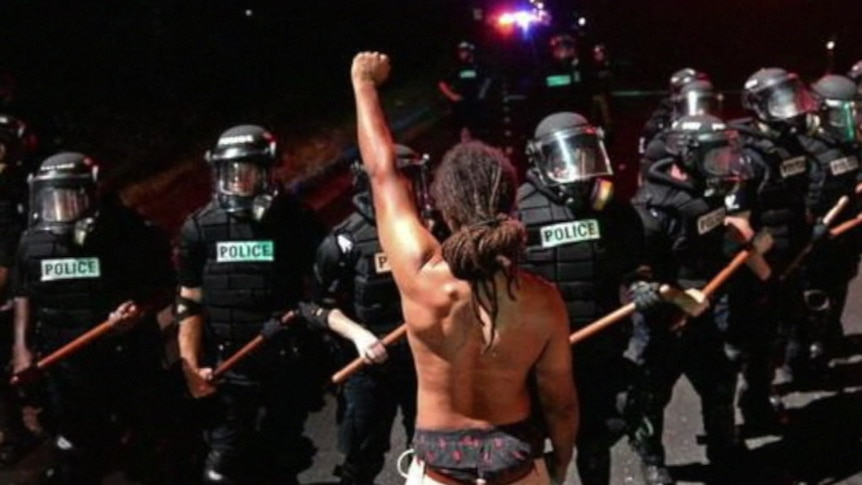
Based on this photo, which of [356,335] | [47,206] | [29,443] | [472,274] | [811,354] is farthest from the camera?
[811,354]

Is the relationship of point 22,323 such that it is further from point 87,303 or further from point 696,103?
point 696,103

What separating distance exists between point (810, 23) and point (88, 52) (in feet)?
52.3

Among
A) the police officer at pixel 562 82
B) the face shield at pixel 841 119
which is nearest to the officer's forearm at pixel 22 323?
the face shield at pixel 841 119

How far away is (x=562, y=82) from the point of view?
13914 mm

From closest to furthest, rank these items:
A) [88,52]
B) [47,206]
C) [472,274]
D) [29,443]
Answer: [472,274], [47,206], [29,443], [88,52]

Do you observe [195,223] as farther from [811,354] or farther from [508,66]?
[508,66]

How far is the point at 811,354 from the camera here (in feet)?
26.1

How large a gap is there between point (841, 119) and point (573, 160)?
2953 millimetres

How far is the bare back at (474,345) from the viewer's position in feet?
12.4

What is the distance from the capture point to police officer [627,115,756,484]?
603cm

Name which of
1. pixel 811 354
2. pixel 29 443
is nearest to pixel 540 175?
pixel 811 354

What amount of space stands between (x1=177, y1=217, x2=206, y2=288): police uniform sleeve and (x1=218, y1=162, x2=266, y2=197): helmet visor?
284 millimetres

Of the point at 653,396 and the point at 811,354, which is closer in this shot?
the point at 653,396

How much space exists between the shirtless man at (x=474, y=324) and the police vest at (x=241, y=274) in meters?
2.05
